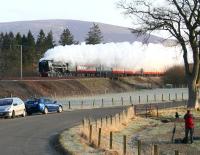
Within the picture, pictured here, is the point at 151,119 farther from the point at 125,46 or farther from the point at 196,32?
the point at 125,46

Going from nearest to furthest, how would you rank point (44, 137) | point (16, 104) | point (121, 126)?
point (44, 137), point (121, 126), point (16, 104)

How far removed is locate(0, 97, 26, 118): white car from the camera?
41719 mm

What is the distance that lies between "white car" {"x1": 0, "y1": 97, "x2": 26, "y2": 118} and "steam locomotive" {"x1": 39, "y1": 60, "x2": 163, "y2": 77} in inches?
2199

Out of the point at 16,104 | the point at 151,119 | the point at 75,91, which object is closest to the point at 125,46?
the point at 75,91

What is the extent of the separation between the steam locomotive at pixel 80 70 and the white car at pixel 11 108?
55855 millimetres

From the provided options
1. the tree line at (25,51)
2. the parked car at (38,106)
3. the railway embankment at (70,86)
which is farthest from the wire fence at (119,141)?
the tree line at (25,51)

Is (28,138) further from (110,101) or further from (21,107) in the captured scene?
(110,101)

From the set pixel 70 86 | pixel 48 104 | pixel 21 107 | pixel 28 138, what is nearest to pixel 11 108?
pixel 21 107

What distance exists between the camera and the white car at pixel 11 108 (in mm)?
41719

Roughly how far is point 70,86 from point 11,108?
49288mm

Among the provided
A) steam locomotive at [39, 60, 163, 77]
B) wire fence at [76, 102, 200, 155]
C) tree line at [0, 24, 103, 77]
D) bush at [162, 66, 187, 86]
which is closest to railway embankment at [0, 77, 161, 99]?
steam locomotive at [39, 60, 163, 77]

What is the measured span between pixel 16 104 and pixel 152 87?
71913mm

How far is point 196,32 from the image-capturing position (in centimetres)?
6047

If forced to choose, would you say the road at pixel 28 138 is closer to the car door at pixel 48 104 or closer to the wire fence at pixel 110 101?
the car door at pixel 48 104
